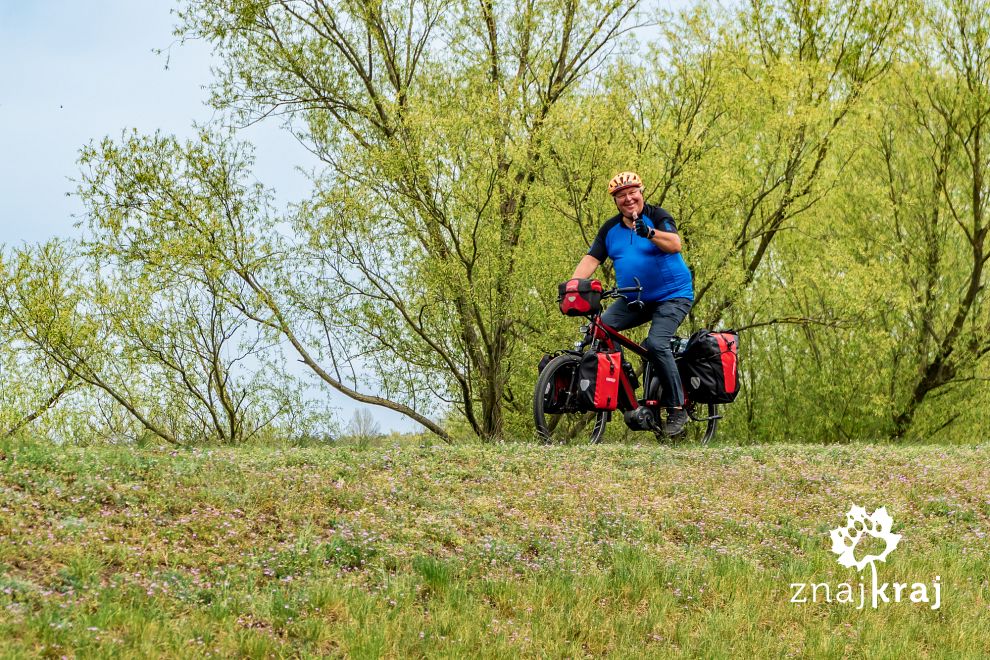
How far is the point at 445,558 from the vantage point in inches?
274

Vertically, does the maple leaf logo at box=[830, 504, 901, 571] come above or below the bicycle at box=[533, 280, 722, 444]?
below

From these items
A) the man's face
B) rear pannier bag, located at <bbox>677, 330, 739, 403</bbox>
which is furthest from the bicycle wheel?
the man's face

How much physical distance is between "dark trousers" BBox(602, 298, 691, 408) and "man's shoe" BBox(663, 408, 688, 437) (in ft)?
0.34

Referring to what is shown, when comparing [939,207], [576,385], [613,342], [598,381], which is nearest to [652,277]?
[613,342]

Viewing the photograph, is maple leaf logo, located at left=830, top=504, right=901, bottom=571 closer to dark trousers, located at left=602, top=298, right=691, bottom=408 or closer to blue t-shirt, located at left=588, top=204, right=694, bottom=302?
dark trousers, located at left=602, top=298, right=691, bottom=408

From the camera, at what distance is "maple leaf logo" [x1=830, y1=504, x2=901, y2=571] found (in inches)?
310

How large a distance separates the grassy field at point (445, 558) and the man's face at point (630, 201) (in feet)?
9.25

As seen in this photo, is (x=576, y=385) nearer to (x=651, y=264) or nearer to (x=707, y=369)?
(x=651, y=264)

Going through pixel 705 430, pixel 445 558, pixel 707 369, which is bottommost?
pixel 445 558

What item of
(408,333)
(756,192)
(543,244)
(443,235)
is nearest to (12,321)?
(408,333)

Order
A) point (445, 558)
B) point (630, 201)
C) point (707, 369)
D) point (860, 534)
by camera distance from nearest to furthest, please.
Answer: point (445, 558) → point (860, 534) → point (630, 201) → point (707, 369)

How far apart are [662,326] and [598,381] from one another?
3.40 ft

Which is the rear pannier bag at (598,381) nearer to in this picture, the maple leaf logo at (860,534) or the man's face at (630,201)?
the man's face at (630,201)

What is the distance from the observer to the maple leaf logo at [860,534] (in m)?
7.88
